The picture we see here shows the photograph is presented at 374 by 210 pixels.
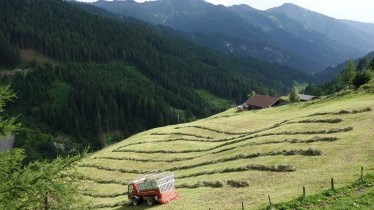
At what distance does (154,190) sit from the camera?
46344 mm

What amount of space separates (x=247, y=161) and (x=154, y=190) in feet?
54.7

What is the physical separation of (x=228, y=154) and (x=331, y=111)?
2624cm

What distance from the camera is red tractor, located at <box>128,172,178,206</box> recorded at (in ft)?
150

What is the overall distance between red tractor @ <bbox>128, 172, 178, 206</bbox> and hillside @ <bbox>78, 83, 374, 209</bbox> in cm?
156

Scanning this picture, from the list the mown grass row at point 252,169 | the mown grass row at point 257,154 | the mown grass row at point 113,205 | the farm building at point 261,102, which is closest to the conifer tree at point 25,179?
the mown grass row at point 113,205

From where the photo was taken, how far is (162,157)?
78188 mm

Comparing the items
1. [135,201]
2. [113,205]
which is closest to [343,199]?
[135,201]

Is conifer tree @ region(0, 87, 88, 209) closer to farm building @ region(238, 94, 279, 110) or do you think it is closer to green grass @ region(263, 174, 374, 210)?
green grass @ region(263, 174, 374, 210)

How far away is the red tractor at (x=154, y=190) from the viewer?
45781 millimetres

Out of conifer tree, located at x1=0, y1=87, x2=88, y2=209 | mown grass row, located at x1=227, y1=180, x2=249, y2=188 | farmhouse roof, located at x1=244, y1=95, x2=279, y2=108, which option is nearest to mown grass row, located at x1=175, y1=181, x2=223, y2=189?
mown grass row, located at x1=227, y1=180, x2=249, y2=188

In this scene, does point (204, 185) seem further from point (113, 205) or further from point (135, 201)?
point (113, 205)

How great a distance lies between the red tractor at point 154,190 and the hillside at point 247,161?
5.12ft

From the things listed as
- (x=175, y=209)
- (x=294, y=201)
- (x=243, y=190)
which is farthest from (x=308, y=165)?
(x=175, y=209)

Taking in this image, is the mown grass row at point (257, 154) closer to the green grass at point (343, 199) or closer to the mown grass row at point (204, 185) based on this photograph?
the mown grass row at point (204, 185)
